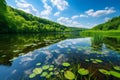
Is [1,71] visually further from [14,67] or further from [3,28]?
[3,28]

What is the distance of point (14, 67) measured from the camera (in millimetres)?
5906

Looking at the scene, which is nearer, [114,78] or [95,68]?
[114,78]

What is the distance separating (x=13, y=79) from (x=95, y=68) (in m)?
4.16

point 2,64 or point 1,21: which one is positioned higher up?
point 1,21

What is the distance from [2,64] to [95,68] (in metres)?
5.45

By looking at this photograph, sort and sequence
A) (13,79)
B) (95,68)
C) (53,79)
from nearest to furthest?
(53,79) → (13,79) → (95,68)

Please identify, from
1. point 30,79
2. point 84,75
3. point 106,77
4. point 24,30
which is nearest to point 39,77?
point 30,79

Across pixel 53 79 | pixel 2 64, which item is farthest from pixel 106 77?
pixel 2 64

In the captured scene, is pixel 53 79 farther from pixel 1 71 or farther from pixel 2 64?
pixel 2 64

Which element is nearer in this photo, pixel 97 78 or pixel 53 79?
pixel 53 79

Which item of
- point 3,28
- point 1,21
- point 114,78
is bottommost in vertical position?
point 114,78

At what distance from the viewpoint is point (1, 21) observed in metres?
32.2

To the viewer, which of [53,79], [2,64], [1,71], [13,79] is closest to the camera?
[53,79]

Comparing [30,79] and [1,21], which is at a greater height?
[1,21]
